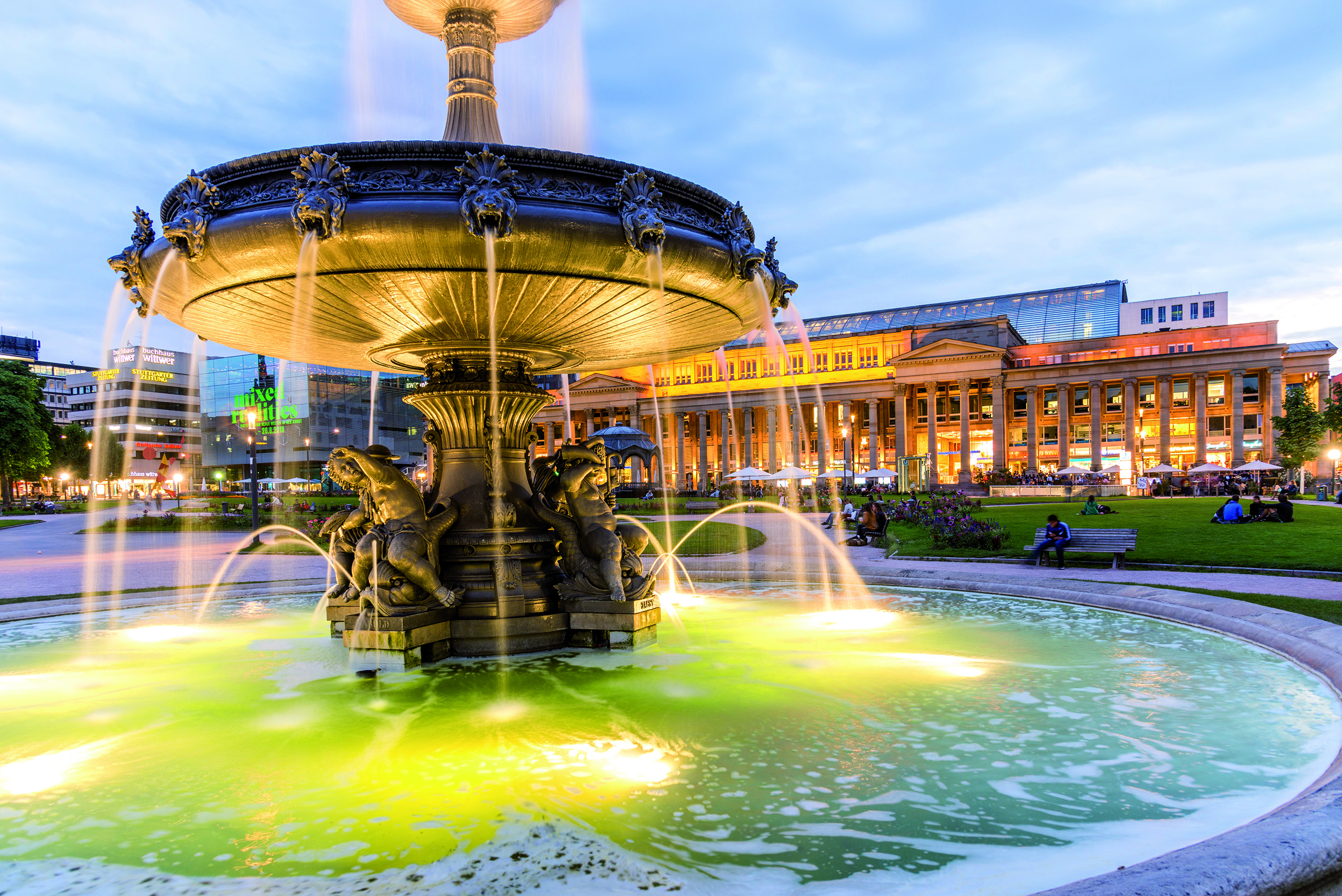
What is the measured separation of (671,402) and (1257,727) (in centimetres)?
8469

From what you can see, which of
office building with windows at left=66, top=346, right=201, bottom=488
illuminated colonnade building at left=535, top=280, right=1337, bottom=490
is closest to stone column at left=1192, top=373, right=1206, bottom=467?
illuminated colonnade building at left=535, top=280, right=1337, bottom=490

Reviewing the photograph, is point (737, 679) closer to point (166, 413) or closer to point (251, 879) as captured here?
point (251, 879)

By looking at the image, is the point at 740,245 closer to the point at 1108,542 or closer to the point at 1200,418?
the point at 1108,542

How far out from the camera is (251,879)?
9.82 ft

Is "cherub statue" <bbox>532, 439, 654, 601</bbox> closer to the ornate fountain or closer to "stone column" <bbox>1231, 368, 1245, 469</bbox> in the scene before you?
the ornate fountain

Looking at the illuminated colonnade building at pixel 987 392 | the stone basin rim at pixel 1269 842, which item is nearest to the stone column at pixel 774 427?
the illuminated colonnade building at pixel 987 392

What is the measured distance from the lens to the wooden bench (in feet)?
45.1

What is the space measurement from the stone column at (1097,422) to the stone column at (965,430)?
11.3 metres

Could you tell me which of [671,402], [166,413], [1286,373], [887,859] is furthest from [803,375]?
[887,859]

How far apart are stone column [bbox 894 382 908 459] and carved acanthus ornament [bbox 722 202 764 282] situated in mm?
74625

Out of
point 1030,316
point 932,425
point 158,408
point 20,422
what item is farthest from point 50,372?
point 1030,316

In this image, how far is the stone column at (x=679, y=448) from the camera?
92.0 m

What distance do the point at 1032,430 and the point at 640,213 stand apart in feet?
265

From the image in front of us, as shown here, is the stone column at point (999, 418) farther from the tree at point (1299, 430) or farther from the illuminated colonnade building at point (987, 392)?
the tree at point (1299, 430)
